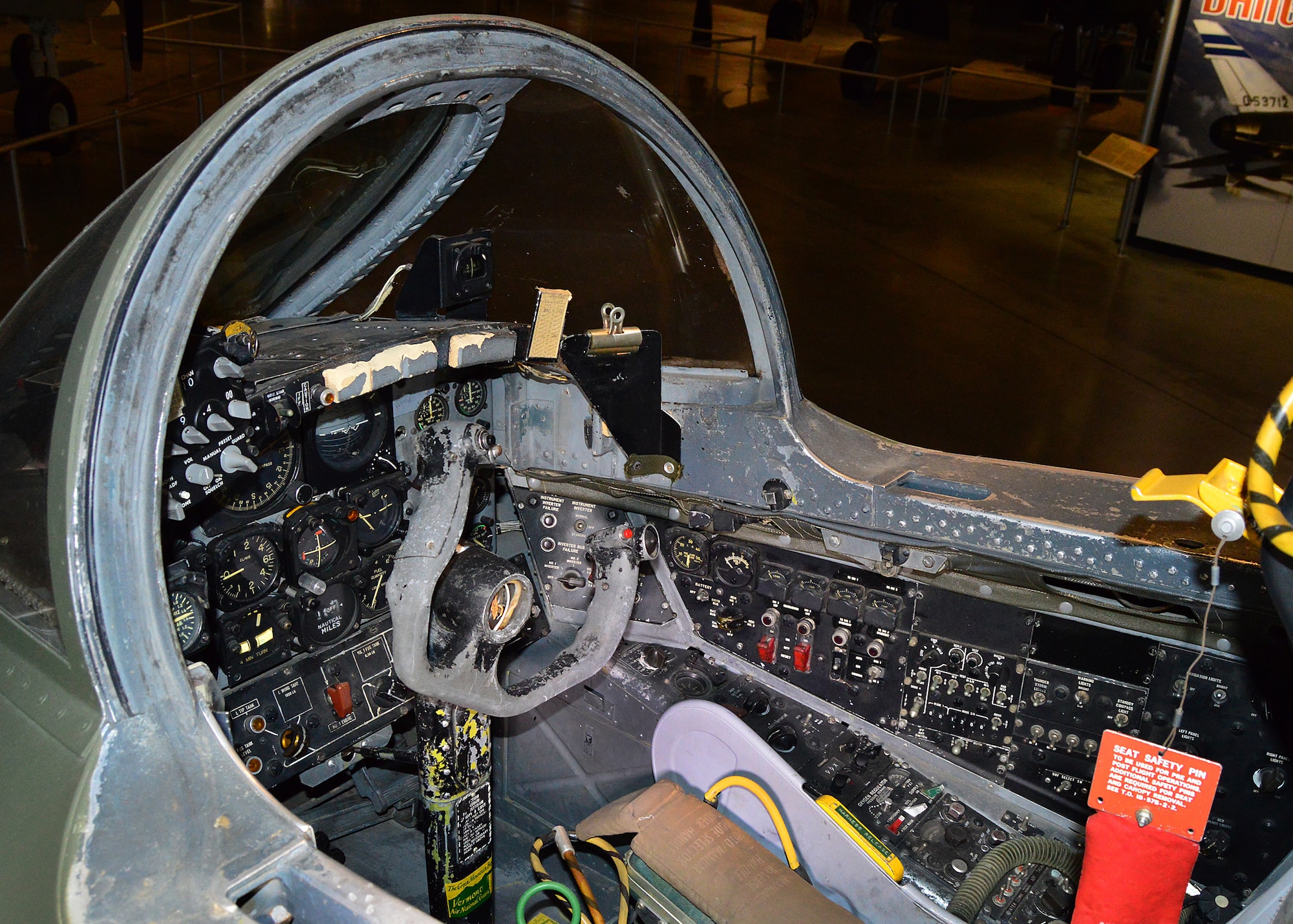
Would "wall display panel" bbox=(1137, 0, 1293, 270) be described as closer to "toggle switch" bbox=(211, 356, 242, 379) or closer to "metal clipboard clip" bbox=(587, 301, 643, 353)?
"metal clipboard clip" bbox=(587, 301, 643, 353)

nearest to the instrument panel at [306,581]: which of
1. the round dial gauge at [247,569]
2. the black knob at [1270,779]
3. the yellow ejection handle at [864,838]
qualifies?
the round dial gauge at [247,569]

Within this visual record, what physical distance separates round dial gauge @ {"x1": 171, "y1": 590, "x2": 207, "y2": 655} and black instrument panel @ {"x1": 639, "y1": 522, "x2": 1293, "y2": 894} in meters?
1.12

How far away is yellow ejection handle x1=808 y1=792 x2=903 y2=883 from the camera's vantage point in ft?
7.11

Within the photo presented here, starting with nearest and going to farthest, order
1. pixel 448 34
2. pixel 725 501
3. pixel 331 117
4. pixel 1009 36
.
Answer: pixel 331 117, pixel 448 34, pixel 725 501, pixel 1009 36

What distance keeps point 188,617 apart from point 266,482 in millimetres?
322

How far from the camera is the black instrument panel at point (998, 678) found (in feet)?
6.65

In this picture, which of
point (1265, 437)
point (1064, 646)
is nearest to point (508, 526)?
point (1064, 646)

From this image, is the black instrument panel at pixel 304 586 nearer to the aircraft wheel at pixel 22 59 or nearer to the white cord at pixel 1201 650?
the white cord at pixel 1201 650

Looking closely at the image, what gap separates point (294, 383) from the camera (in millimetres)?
1785

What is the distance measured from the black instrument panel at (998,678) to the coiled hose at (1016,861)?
0.30 feet

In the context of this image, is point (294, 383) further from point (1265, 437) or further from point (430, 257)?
point (1265, 437)

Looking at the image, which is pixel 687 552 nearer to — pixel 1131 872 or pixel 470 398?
pixel 470 398

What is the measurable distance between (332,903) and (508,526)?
5.64 ft

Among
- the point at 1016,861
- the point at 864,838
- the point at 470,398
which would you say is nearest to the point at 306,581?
the point at 470,398
